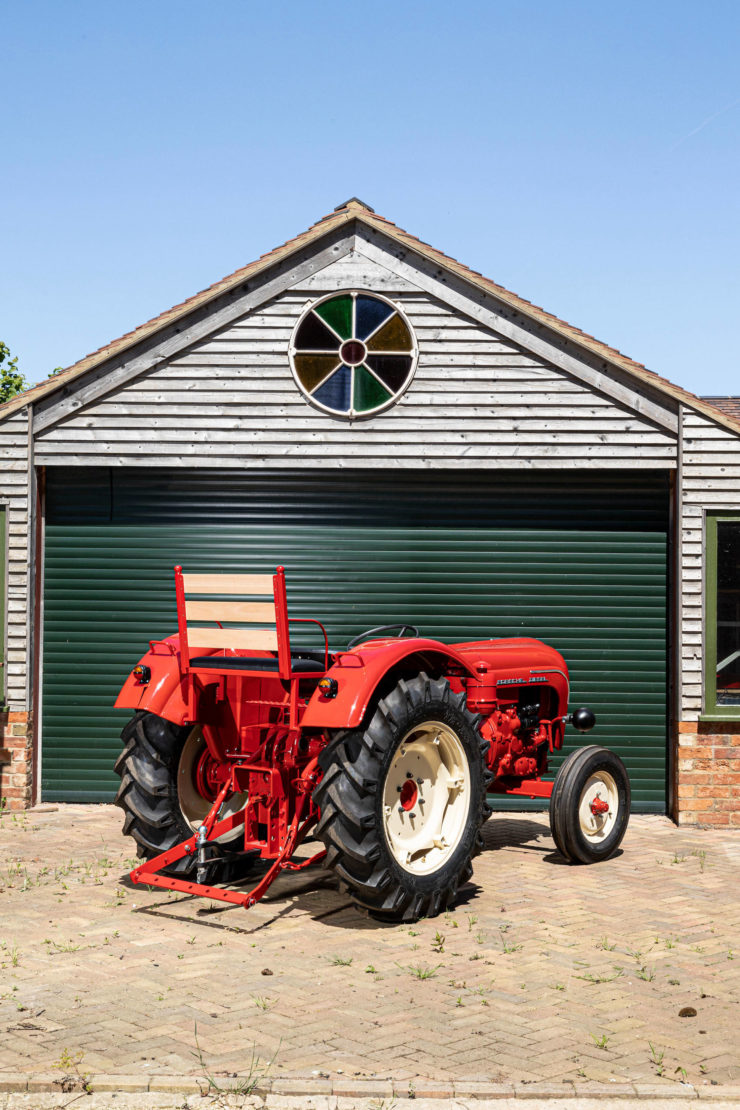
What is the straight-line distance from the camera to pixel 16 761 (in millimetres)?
9797

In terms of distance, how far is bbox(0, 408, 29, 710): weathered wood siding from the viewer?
9.81 metres

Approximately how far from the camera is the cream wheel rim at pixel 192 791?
7.02m

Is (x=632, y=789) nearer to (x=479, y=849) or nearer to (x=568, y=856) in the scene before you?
(x=568, y=856)

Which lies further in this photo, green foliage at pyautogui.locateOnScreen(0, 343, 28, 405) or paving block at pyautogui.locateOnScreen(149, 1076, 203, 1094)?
green foliage at pyautogui.locateOnScreen(0, 343, 28, 405)

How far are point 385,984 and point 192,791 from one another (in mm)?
2337

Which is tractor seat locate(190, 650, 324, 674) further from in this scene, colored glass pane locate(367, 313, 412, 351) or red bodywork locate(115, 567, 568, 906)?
colored glass pane locate(367, 313, 412, 351)

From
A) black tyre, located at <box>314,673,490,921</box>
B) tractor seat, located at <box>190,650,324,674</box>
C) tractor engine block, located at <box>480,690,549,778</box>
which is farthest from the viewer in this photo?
tractor engine block, located at <box>480,690,549,778</box>

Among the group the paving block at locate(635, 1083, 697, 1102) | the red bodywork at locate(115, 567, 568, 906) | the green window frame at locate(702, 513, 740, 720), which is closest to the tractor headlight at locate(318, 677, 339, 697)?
the red bodywork at locate(115, 567, 568, 906)

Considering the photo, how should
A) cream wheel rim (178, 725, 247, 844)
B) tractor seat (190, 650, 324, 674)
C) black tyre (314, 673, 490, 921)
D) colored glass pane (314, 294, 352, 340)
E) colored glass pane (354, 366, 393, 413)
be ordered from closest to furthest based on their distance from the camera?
black tyre (314, 673, 490, 921)
tractor seat (190, 650, 324, 674)
cream wheel rim (178, 725, 247, 844)
colored glass pane (354, 366, 393, 413)
colored glass pane (314, 294, 352, 340)

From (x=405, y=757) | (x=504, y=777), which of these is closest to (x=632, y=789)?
(x=504, y=777)

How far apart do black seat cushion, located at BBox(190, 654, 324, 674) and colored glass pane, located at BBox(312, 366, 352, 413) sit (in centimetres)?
381

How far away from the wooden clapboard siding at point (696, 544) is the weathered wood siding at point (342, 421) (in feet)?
2.34

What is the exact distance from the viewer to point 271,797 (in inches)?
245

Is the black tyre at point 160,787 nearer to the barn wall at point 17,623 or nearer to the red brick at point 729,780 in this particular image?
the barn wall at point 17,623
